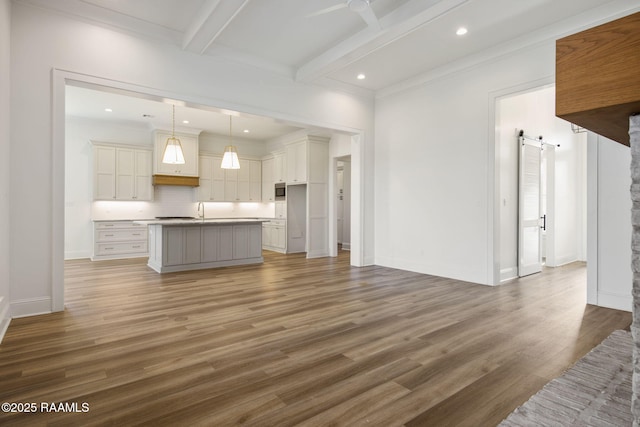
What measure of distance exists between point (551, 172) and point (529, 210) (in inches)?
59.6

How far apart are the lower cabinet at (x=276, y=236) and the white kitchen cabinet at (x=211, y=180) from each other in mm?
1545

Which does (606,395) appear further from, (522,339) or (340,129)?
(340,129)

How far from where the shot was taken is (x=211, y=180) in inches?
359

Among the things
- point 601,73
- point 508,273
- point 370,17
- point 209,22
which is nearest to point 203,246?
point 209,22

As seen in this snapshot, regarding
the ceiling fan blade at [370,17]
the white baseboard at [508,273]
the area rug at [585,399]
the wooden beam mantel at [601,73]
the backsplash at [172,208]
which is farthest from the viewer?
the backsplash at [172,208]

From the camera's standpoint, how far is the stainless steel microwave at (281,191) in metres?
8.77

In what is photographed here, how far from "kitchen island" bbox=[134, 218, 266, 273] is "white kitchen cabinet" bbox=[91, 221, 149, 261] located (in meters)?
1.60

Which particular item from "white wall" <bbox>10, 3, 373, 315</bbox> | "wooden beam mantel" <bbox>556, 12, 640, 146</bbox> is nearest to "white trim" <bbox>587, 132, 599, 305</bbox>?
"wooden beam mantel" <bbox>556, 12, 640, 146</bbox>

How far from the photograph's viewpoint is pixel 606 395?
6.16 ft

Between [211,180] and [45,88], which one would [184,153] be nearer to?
[211,180]

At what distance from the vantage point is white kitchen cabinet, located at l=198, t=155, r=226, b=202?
29.5 feet

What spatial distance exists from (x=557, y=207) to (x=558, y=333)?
466cm

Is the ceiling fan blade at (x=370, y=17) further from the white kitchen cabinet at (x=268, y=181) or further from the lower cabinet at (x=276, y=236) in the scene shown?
A: the white kitchen cabinet at (x=268, y=181)


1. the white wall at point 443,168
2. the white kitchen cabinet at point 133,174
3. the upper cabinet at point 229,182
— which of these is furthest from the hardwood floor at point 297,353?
the upper cabinet at point 229,182
